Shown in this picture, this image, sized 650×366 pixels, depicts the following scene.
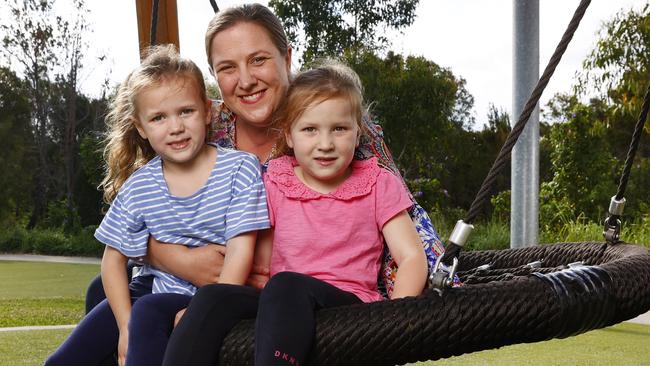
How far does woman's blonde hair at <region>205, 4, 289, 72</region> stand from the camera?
2.04 metres

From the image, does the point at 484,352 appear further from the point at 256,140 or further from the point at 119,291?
the point at 119,291

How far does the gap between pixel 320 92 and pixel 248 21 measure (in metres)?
0.42

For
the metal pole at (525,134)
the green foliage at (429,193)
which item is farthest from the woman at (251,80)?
the green foliage at (429,193)

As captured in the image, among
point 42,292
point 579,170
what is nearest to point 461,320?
point 579,170

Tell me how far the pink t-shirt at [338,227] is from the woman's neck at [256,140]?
12.2 inches

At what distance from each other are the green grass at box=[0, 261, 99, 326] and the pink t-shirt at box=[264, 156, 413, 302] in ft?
16.8

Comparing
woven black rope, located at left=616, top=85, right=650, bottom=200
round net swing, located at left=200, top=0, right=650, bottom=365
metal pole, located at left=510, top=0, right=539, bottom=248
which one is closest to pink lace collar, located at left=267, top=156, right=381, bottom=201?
round net swing, located at left=200, top=0, right=650, bottom=365

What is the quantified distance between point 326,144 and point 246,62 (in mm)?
434

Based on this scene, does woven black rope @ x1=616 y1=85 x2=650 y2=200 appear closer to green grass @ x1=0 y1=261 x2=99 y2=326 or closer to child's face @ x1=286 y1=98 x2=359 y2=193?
child's face @ x1=286 y1=98 x2=359 y2=193

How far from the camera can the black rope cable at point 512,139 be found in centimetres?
137

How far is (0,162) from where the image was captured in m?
14.6

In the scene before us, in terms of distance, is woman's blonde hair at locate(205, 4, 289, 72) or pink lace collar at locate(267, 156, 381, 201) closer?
pink lace collar at locate(267, 156, 381, 201)

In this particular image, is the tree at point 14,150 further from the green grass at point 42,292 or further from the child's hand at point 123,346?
the child's hand at point 123,346

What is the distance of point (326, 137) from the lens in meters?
1.68
